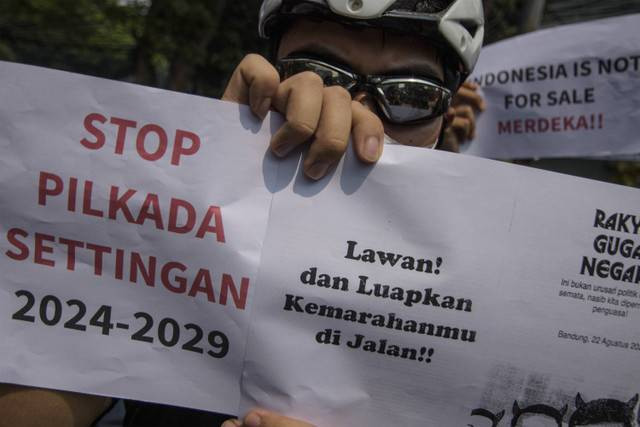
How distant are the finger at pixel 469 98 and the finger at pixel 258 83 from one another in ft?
7.24

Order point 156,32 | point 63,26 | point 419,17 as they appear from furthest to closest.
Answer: point 63,26, point 156,32, point 419,17

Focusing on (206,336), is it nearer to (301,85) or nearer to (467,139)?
(301,85)

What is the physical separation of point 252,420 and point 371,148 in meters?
0.61

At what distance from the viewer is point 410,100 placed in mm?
1506

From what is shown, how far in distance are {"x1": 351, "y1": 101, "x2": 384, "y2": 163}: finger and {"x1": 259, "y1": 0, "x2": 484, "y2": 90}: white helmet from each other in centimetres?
47

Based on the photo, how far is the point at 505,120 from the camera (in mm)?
3289

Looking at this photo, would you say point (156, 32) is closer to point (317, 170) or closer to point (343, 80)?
point (343, 80)

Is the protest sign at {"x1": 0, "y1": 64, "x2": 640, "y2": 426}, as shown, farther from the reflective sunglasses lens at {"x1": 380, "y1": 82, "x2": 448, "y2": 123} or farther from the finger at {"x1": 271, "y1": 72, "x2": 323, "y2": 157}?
the reflective sunglasses lens at {"x1": 380, "y1": 82, "x2": 448, "y2": 123}

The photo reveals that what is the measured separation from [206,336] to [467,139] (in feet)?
7.80

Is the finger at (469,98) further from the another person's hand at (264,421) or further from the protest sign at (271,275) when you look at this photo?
the another person's hand at (264,421)

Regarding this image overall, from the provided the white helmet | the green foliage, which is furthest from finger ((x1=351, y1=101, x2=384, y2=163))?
the green foliage

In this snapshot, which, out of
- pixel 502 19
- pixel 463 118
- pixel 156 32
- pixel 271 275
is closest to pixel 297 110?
pixel 271 275

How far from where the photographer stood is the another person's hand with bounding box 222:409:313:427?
1.18 metres

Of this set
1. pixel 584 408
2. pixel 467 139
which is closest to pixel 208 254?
pixel 584 408
